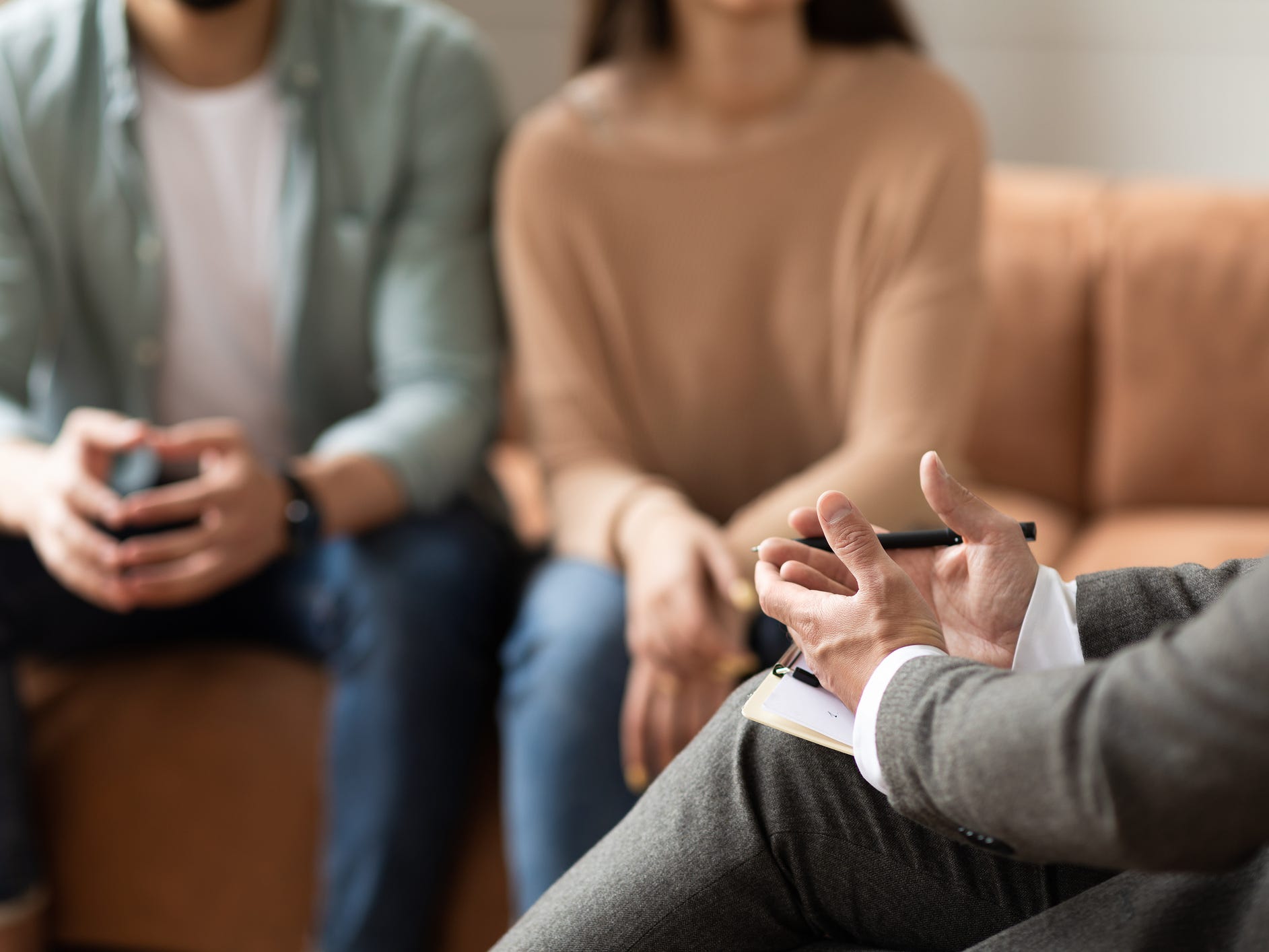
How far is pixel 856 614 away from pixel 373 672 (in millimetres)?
649

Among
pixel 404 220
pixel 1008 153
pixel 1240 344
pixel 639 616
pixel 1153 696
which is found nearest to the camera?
pixel 1153 696

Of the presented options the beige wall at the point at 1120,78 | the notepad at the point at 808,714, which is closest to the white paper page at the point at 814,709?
the notepad at the point at 808,714

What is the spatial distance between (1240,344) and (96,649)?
1.21 m

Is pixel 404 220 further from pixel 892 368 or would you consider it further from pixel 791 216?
pixel 892 368

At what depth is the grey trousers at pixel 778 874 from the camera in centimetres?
55

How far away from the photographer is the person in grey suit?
1.36ft

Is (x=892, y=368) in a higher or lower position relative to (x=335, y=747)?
higher

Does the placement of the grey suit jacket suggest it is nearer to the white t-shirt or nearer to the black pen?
the black pen

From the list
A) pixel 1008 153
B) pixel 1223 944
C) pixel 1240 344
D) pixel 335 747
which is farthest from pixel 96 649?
pixel 1008 153

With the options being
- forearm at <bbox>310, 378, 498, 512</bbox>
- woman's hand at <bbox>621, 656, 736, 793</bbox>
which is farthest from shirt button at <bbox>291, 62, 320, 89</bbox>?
woman's hand at <bbox>621, 656, 736, 793</bbox>

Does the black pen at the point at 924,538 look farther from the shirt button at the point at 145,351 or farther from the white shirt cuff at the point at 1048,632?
the shirt button at the point at 145,351

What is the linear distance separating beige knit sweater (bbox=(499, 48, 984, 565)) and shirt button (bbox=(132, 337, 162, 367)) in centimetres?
34

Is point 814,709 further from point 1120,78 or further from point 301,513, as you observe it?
point 1120,78

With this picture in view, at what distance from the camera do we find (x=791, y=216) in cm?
116
